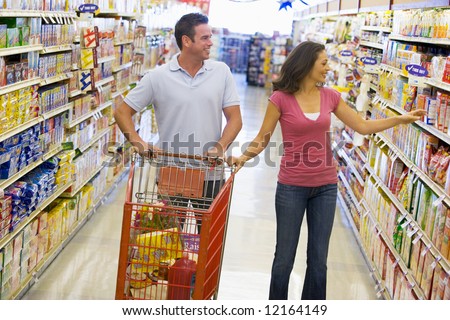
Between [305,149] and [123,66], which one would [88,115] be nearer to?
[123,66]

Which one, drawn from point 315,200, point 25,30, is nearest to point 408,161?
point 315,200

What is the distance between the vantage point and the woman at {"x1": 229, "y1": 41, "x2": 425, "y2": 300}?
3994 millimetres

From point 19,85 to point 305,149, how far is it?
6.05ft

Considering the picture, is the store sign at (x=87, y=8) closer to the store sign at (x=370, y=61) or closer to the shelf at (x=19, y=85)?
the shelf at (x=19, y=85)

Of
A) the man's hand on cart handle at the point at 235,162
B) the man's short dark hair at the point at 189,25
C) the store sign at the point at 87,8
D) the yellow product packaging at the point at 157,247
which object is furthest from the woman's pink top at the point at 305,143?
the store sign at the point at 87,8

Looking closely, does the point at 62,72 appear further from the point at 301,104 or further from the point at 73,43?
the point at 301,104

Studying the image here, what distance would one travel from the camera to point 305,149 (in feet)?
13.1

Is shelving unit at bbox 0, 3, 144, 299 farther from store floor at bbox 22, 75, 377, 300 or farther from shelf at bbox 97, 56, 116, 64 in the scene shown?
store floor at bbox 22, 75, 377, 300

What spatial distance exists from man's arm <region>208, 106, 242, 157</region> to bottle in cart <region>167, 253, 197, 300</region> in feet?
2.72

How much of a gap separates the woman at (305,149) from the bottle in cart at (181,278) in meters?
0.72

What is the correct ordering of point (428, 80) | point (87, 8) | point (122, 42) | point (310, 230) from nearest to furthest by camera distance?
point (310, 230) < point (428, 80) < point (87, 8) < point (122, 42)

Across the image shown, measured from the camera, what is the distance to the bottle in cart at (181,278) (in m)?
3.39

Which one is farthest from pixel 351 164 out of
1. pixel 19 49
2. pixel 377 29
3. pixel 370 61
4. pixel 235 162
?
pixel 19 49

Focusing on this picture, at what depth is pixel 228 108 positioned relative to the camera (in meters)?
4.37
